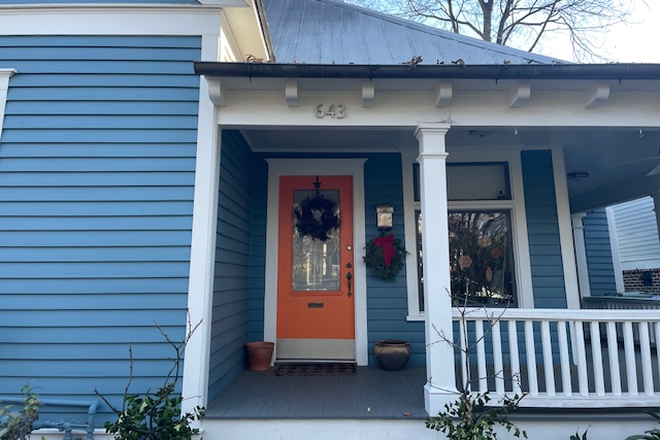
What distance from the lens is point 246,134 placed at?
377cm

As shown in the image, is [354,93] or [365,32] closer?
[354,93]

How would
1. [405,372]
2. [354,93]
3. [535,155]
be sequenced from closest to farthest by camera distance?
[354,93] < [405,372] < [535,155]

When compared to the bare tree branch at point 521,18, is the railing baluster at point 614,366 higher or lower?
lower

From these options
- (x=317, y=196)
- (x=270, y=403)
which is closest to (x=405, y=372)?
(x=270, y=403)

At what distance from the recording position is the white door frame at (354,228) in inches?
155

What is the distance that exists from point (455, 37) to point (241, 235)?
10.7ft

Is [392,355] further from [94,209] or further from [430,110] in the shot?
[94,209]

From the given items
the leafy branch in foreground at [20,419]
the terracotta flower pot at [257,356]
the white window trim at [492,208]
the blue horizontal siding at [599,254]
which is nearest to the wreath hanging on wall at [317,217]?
the white window trim at [492,208]

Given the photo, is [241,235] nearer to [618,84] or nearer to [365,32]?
[365,32]

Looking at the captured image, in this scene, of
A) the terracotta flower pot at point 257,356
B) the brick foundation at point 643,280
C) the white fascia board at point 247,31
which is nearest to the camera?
the white fascia board at point 247,31

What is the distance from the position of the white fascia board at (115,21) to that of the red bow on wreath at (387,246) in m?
2.49

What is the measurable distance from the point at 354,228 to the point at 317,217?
0.44 metres

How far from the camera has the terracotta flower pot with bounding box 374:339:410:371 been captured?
141 inches

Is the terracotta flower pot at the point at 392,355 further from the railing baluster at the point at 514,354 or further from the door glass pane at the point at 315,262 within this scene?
the railing baluster at the point at 514,354
